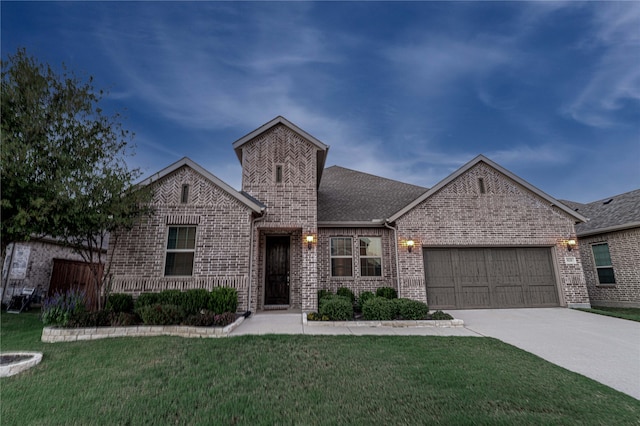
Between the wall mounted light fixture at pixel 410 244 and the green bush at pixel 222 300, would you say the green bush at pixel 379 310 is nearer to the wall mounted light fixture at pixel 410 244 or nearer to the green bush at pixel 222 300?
the wall mounted light fixture at pixel 410 244

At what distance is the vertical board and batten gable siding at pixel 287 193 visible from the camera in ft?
31.8

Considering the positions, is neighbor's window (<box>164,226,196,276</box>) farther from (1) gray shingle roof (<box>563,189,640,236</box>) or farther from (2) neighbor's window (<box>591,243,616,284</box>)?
(2) neighbor's window (<box>591,243,616,284</box>)

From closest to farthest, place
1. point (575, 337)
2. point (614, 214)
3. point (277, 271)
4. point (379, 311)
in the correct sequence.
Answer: point (575, 337) → point (379, 311) → point (277, 271) → point (614, 214)

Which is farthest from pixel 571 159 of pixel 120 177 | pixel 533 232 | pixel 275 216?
pixel 120 177

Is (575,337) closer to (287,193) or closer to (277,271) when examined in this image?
(277,271)

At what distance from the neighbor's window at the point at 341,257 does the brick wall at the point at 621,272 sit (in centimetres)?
1097

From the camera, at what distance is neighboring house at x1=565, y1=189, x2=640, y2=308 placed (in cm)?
1066

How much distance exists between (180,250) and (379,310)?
6510 mm

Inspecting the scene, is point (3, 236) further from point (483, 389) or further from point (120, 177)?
point (483, 389)

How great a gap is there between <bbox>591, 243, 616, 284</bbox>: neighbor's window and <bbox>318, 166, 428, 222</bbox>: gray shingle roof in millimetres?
7713

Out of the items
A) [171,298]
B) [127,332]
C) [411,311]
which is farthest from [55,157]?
[411,311]

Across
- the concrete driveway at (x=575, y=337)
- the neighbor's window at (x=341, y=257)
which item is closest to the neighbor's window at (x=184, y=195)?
the neighbor's window at (x=341, y=257)

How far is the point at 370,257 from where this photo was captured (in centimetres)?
1071

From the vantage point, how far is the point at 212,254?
28.7ft
